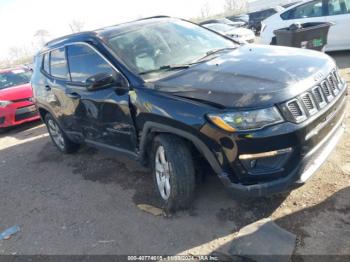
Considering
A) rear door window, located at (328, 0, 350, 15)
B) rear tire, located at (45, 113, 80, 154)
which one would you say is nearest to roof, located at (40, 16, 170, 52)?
rear tire, located at (45, 113, 80, 154)

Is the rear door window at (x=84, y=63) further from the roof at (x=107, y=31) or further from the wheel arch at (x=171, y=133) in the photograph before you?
the wheel arch at (x=171, y=133)

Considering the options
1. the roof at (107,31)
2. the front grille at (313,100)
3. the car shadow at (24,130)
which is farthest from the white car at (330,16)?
the car shadow at (24,130)

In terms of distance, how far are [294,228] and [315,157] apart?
0.64 metres

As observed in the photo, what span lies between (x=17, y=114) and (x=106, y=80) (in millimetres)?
5734

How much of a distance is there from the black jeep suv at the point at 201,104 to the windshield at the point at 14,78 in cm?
546

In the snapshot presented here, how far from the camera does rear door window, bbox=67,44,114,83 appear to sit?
13.8ft

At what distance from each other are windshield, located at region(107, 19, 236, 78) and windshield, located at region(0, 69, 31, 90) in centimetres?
635

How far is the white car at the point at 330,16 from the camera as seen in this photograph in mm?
9008

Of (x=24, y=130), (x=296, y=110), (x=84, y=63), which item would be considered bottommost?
(x=24, y=130)

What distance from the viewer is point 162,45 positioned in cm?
422

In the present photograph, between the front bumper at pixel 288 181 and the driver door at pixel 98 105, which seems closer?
the front bumper at pixel 288 181

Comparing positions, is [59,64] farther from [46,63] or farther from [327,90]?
[327,90]

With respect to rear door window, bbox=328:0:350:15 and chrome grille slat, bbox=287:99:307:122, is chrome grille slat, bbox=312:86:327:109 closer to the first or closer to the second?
chrome grille slat, bbox=287:99:307:122

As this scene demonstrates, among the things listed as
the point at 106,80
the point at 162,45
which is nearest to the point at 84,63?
the point at 106,80
